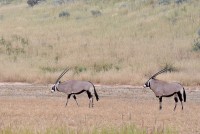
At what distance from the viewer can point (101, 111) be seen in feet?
53.8

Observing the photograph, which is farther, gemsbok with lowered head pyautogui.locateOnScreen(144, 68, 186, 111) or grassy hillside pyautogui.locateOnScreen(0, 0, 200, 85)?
grassy hillside pyautogui.locateOnScreen(0, 0, 200, 85)

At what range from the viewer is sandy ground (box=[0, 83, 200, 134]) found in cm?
1344

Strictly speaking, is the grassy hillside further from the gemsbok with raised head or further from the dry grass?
the gemsbok with raised head

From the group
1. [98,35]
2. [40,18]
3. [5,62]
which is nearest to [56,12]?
[40,18]

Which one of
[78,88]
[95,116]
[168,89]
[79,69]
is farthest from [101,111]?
[79,69]

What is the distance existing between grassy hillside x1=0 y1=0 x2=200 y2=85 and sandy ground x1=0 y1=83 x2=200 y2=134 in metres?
3.12

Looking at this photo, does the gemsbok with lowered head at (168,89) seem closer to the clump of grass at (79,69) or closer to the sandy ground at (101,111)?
the sandy ground at (101,111)

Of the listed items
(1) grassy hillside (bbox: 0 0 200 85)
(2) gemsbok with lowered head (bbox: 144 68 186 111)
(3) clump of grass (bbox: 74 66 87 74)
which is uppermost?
(1) grassy hillside (bbox: 0 0 200 85)

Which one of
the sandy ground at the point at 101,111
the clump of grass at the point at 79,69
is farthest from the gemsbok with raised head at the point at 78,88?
the clump of grass at the point at 79,69

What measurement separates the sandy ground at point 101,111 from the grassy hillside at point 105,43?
3124mm

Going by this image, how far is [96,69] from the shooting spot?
2894 cm

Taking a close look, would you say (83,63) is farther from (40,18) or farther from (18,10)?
(18,10)

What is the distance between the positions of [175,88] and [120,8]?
33.8m

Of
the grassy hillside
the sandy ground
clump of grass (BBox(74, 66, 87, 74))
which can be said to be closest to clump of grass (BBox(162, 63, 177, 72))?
the grassy hillside
